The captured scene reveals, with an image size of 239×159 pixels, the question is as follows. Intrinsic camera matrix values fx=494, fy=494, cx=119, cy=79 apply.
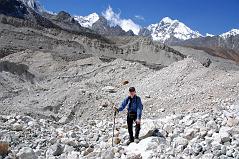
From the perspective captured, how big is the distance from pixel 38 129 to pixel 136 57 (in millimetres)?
67563

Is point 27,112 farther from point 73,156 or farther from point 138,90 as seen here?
point 73,156

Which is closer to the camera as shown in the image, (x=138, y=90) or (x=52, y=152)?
(x=52, y=152)

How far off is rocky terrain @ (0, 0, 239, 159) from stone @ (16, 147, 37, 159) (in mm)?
25

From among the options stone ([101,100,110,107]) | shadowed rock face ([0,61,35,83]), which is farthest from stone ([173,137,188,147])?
shadowed rock face ([0,61,35,83])

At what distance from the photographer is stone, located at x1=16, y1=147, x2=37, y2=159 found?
11.6 meters

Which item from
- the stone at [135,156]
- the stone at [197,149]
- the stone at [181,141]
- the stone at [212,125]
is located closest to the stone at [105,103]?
the stone at [212,125]

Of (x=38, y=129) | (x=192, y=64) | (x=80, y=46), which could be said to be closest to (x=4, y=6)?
(x=80, y=46)

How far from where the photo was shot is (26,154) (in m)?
11.7

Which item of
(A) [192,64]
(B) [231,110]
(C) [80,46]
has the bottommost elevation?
(B) [231,110]

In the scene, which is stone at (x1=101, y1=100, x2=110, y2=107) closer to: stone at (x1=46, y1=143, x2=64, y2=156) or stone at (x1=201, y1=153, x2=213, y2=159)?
stone at (x1=46, y1=143, x2=64, y2=156)

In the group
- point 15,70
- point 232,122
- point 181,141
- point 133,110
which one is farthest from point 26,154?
point 15,70

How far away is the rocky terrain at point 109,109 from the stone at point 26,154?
0.02 m

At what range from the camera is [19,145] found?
42.1 feet

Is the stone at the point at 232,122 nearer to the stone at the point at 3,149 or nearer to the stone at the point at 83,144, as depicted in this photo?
the stone at the point at 83,144
